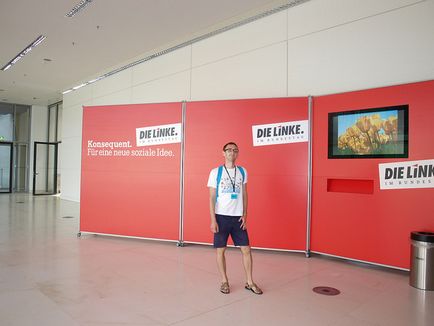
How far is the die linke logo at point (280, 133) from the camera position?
4934 mm

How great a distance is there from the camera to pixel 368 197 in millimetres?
4375

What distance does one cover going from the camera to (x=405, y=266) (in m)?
4.04

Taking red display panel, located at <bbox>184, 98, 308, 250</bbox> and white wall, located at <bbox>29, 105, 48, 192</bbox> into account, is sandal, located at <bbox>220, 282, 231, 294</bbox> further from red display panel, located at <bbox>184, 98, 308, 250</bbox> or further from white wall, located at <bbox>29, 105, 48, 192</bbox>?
white wall, located at <bbox>29, 105, 48, 192</bbox>

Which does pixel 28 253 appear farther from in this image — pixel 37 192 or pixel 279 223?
pixel 37 192

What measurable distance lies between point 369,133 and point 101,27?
5.53 metres

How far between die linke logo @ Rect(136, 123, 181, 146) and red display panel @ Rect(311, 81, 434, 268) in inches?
86.4

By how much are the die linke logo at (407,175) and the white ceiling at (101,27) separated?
10.4ft

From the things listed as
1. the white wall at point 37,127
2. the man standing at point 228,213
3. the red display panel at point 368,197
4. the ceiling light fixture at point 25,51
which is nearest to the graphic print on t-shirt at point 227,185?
the man standing at point 228,213

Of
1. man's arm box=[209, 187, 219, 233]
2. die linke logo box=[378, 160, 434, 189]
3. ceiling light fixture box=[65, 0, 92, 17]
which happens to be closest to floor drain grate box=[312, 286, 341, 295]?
man's arm box=[209, 187, 219, 233]

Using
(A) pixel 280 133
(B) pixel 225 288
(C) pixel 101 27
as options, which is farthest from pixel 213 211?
(C) pixel 101 27

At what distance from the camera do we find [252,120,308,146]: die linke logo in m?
4.93

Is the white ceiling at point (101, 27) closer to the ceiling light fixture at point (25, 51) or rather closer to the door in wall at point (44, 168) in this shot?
the ceiling light fixture at point (25, 51)

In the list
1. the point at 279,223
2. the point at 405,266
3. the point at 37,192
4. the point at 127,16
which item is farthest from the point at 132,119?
the point at 37,192

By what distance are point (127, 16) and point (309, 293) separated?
5.63m
